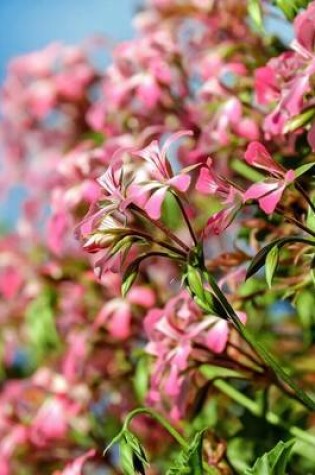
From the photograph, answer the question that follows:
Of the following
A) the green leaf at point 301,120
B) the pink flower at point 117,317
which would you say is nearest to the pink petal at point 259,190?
the green leaf at point 301,120

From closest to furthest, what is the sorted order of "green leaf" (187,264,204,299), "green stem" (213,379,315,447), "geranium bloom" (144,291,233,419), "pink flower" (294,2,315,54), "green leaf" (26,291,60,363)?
"green leaf" (187,264,204,299)
"pink flower" (294,2,315,54)
"geranium bloom" (144,291,233,419)
"green stem" (213,379,315,447)
"green leaf" (26,291,60,363)

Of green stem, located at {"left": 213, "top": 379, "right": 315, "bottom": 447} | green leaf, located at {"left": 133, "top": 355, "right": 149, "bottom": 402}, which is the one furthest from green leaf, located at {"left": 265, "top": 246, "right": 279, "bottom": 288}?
green leaf, located at {"left": 133, "top": 355, "right": 149, "bottom": 402}

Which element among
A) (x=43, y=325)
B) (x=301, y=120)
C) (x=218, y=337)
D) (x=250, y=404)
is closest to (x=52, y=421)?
(x=43, y=325)

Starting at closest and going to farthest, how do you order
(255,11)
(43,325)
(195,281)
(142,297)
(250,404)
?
(195,281) < (255,11) < (250,404) < (142,297) < (43,325)

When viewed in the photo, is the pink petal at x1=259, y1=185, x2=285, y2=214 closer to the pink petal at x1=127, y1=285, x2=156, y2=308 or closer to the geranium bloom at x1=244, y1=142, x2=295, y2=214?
the geranium bloom at x1=244, y1=142, x2=295, y2=214

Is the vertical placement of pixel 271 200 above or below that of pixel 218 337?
above

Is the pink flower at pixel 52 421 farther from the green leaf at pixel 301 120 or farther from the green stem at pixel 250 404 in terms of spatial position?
the green leaf at pixel 301 120

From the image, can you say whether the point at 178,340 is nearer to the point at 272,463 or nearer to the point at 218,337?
the point at 218,337
